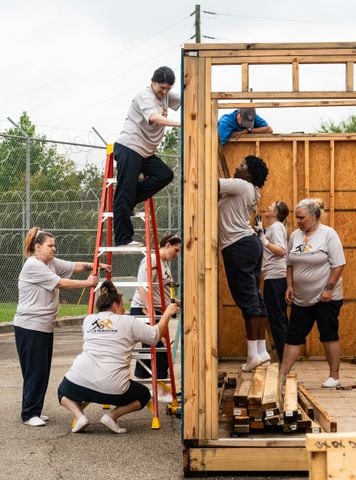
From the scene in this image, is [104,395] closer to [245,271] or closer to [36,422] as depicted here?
[36,422]

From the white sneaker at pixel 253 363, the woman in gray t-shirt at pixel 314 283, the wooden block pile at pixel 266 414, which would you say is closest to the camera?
the wooden block pile at pixel 266 414

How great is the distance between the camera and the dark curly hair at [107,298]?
884 cm

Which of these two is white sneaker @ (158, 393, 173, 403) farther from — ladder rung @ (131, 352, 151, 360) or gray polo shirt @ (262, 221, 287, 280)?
gray polo shirt @ (262, 221, 287, 280)

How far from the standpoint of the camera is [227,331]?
42.5 ft

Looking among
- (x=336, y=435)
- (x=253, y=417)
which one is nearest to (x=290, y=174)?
(x=253, y=417)

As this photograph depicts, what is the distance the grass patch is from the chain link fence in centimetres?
25

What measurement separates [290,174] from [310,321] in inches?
127

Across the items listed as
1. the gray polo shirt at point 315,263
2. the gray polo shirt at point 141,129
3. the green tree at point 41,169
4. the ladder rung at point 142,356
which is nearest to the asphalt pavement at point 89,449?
the ladder rung at point 142,356

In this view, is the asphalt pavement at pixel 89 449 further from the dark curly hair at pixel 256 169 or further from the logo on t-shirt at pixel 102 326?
the dark curly hair at pixel 256 169

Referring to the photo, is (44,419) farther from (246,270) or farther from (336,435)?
(336,435)

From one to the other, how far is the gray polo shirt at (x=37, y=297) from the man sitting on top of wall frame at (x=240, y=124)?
3707 millimetres

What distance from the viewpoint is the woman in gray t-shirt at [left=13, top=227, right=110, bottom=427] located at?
9320 mm

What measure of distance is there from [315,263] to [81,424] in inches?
114

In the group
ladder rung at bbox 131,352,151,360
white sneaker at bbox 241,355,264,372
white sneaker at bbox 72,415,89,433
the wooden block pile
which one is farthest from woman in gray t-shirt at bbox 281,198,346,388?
white sneaker at bbox 72,415,89,433
